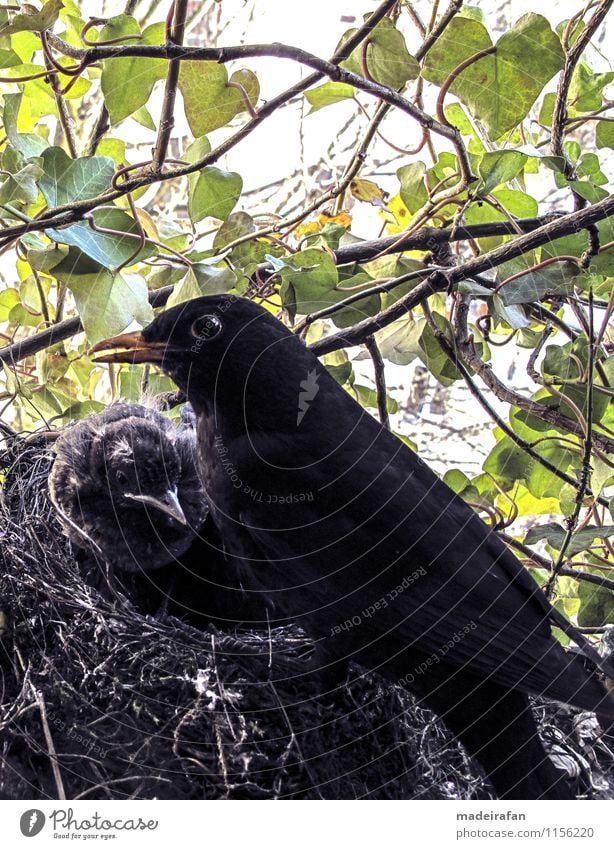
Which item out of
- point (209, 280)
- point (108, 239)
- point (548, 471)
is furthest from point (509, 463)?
point (108, 239)

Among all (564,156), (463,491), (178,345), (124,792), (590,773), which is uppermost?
(564,156)

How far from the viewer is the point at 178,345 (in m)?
0.85

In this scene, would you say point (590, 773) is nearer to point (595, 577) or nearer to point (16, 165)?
point (595, 577)

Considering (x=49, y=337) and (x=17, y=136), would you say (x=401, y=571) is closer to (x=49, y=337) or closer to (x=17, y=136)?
(x=49, y=337)

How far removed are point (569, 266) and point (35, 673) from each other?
0.66 m

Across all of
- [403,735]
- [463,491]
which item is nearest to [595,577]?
[463,491]

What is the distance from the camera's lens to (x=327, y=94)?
36.1 inches

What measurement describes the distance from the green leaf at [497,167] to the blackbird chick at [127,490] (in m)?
0.43

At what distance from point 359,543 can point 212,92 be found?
0.46 metres

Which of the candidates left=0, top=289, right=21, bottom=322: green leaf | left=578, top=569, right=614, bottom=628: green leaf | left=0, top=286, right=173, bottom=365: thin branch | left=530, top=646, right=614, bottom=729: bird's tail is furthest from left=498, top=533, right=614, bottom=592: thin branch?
left=0, top=289, right=21, bottom=322: green leaf

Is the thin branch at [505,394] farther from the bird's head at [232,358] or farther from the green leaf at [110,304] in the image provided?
the green leaf at [110,304]

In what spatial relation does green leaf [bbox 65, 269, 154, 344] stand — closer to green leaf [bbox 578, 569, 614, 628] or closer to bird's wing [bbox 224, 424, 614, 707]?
bird's wing [bbox 224, 424, 614, 707]

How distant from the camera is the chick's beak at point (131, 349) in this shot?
85 cm

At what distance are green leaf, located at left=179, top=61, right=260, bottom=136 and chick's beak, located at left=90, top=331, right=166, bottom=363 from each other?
220mm
